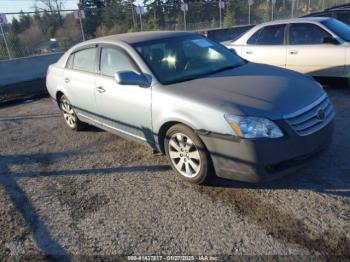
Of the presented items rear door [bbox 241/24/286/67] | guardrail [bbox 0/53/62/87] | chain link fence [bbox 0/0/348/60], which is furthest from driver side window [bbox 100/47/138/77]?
chain link fence [bbox 0/0/348/60]

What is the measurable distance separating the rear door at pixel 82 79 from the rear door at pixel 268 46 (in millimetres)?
3898

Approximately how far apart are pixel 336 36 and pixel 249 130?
442cm

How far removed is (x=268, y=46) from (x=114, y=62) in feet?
13.4

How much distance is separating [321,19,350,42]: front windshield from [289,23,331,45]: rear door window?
15cm

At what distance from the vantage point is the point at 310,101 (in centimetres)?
368

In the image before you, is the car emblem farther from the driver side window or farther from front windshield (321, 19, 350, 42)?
front windshield (321, 19, 350, 42)

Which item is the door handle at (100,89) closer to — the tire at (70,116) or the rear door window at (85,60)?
the rear door window at (85,60)

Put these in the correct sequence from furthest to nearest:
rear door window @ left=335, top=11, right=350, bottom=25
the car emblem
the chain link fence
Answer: the chain link fence → rear door window @ left=335, top=11, right=350, bottom=25 → the car emblem

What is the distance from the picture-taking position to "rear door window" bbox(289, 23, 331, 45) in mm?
6879

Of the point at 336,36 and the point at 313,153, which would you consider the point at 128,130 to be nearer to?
the point at 313,153

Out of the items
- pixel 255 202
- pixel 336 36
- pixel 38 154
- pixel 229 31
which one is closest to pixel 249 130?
pixel 255 202

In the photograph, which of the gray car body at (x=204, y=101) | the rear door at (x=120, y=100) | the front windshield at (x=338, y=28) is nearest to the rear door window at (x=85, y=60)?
the gray car body at (x=204, y=101)

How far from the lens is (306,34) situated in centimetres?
706

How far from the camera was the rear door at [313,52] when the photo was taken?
21.9 feet
